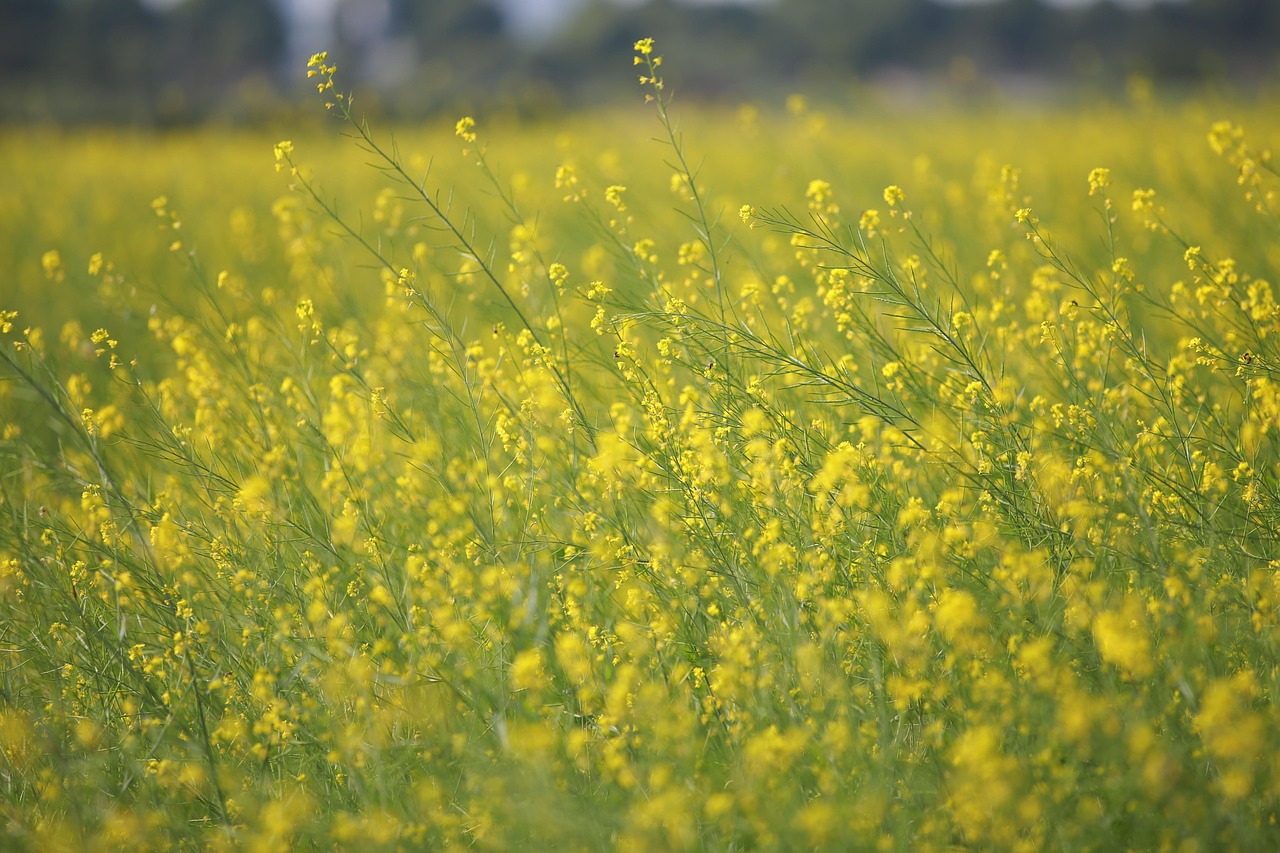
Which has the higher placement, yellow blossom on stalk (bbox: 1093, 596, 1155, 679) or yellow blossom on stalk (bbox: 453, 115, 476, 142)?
yellow blossom on stalk (bbox: 453, 115, 476, 142)

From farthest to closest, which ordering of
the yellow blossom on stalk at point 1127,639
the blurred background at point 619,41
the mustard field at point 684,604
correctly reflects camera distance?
the blurred background at point 619,41
the mustard field at point 684,604
the yellow blossom on stalk at point 1127,639

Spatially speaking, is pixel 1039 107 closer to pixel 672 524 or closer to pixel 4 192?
pixel 672 524

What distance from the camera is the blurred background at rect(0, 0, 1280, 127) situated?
24.4 m

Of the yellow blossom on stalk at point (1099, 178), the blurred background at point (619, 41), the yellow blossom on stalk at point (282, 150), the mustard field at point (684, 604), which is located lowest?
the mustard field at point (684, 604)

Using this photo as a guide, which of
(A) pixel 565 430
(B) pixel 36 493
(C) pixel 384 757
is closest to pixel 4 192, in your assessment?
(B) pixel 36 493

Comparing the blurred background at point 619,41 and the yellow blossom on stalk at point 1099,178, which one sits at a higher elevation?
the blurred background at point 619,41

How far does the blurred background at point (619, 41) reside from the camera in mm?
24406

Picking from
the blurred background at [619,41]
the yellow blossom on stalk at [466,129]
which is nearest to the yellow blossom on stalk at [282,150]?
the yellow blossom on stalk at [466,129]

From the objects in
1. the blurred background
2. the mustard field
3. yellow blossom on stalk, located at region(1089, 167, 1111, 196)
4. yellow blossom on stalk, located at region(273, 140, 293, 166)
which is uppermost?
the blurred background

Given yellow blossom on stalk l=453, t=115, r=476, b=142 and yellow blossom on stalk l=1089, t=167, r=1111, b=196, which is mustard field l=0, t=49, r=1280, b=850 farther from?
yellow blossom on stalk l=453, t=115, r=476, b=142

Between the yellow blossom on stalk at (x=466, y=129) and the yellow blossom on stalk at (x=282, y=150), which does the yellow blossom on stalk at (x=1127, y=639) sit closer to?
the yellow blossom on stalk at (x=466, y=129)

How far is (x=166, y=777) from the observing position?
6.01 ft

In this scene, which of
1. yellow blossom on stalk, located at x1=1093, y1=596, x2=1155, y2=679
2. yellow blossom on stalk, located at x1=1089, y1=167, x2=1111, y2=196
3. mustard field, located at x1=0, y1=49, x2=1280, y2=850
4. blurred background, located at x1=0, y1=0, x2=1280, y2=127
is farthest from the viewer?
blurred background, located at x1=0, y1=0, x2=1280, y2=127

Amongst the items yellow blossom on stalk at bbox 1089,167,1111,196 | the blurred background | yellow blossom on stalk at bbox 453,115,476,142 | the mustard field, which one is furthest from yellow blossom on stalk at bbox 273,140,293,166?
the blurred background
